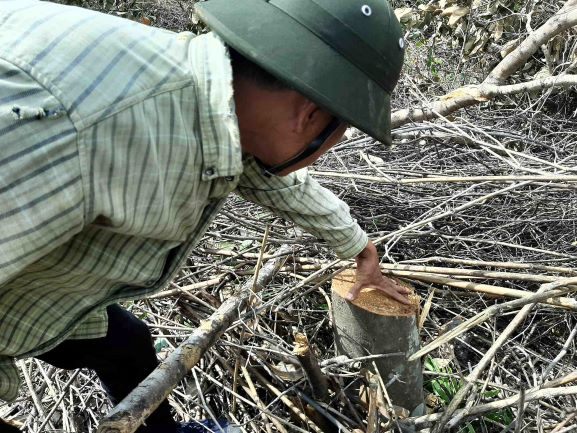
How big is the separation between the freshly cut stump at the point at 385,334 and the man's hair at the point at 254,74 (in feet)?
2.88

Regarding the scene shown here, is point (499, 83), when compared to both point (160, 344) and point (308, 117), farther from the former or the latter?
point (308, 117)

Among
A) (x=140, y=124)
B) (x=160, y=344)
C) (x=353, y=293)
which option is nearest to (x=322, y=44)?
(x=140, y=124)

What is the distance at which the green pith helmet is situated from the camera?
1079 mm

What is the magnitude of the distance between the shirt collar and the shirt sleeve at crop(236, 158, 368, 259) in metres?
0.41

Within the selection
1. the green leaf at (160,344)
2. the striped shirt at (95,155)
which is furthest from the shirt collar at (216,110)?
the green leaf at (160,344)

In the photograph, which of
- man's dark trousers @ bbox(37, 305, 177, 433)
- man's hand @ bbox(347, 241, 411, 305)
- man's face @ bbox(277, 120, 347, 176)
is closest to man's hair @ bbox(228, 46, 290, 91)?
man's face @ bbox(277, 120, 347, 176)

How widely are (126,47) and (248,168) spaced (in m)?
0.57

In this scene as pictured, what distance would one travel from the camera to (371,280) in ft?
6.04

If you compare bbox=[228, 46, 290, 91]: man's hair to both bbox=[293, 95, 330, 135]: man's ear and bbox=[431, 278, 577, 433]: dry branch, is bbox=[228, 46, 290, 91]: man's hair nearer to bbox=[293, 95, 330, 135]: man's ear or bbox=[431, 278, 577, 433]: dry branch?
bbox=[293, 95, 330, 135]: man's ear

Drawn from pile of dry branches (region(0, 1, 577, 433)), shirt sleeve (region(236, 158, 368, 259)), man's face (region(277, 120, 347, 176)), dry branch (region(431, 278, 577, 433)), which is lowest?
pile of dry branches (region(0, 1, 577, 433))

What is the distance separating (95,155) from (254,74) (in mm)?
344

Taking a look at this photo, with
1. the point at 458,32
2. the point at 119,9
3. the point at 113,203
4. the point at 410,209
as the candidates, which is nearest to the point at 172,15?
the point at 119,9

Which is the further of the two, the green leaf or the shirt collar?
the green leaf

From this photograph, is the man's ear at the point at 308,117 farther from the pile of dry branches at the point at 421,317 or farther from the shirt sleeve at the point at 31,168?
the pile of dry branches at the point at 421,317
